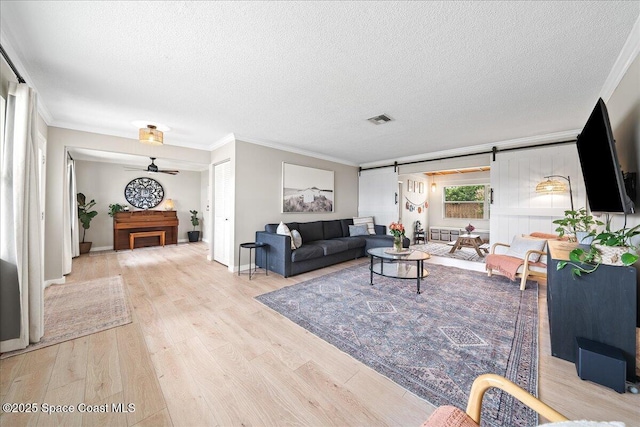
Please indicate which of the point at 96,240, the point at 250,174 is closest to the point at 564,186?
the point at 250,174

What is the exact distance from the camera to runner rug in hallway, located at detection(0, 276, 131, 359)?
2.21 m

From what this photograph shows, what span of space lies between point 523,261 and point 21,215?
5.51 metres

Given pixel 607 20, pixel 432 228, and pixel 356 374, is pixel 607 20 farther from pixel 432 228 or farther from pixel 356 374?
pixel 432 228

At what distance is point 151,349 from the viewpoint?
2.00m

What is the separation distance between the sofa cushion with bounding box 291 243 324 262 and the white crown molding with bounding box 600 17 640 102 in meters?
3.89

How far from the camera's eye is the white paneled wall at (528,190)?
3917mm

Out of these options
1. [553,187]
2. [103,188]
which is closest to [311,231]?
[553,187]

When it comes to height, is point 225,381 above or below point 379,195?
below

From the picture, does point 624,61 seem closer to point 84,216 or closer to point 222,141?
point 222,141

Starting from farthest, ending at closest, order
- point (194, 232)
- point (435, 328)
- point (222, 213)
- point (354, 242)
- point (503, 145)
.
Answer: point (194, 232), point (354, 242), point (222, 213), point (503, 145), point (435, 328)

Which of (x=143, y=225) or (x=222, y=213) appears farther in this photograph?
(x=143, y=225)

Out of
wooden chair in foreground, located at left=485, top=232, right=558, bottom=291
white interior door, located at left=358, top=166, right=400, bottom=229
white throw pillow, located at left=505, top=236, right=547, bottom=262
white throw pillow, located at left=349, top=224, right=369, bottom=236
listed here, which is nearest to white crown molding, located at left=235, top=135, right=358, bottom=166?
Answer: white interior door, located at left=358, top=166, right=400, bottom=229

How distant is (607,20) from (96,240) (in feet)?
30.5

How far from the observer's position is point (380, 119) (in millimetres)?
3391
